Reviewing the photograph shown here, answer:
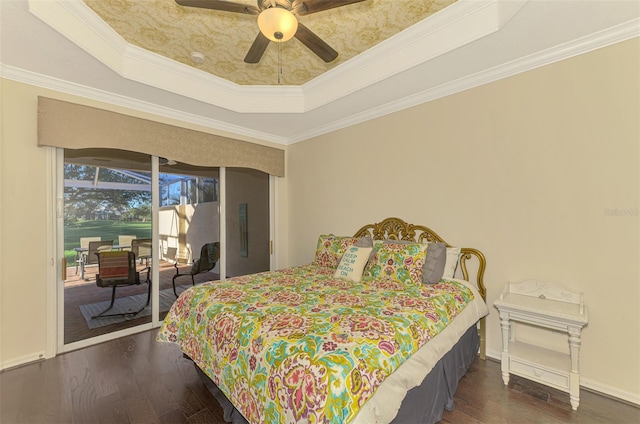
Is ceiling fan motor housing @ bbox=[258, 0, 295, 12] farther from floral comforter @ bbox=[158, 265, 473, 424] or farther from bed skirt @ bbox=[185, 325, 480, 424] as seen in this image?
bed skirt @ bbox=[185, 325, 480, 424]

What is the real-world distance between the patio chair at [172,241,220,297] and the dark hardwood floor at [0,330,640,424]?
1294 mm

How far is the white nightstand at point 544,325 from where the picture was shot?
186 cm

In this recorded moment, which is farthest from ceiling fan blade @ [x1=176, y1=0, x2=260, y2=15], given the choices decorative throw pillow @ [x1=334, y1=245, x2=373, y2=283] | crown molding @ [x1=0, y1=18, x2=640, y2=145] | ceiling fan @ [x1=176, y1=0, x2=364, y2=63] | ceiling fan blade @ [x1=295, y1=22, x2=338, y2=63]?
decorative throw pillow @ [x1=334, y1=245, x2=373, y2=283]

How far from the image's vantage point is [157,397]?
6.55 feet

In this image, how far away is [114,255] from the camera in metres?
3.03

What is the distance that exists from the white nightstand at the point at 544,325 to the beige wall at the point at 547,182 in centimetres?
11

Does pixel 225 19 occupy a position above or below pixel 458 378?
above

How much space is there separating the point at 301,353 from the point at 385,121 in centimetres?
285

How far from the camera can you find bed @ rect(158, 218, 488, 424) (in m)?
1.21

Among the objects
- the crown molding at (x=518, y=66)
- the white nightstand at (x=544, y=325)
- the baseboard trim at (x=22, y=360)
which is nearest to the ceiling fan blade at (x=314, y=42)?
the crown molding at (x=518, y=66)

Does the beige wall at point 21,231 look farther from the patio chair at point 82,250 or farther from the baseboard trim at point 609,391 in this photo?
the baseboard trim at point 609,391

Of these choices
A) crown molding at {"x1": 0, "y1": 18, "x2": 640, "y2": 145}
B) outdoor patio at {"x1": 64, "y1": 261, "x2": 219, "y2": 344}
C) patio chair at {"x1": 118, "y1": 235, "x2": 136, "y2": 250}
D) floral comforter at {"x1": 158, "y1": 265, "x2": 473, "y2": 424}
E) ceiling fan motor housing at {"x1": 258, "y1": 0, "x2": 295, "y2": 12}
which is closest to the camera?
floral comforter at {"x1": 158, "y1": 265, "x2": 473, "y2": 424}

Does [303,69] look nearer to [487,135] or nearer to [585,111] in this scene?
[487,135]

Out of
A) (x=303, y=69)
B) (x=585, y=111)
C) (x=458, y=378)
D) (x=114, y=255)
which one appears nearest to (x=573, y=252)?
(x=585, y=111)
